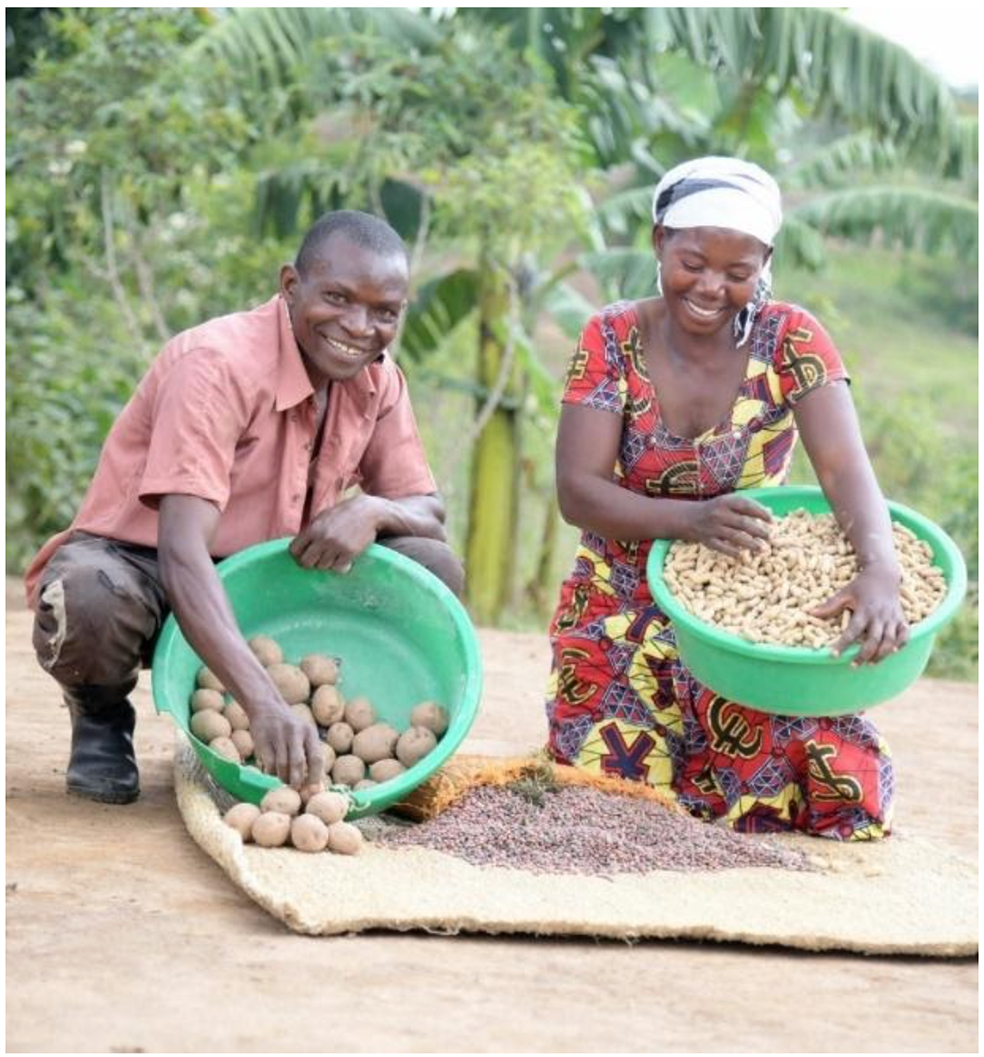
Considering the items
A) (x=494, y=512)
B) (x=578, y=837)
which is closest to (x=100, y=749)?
(x=578, y=837)

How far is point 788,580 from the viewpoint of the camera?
3.62 m

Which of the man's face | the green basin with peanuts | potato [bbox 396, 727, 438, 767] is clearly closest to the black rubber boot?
potato [bbox 396, 727, 438, 767]

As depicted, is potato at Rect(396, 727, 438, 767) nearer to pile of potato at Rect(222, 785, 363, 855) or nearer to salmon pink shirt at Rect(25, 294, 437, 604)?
pile of potato at Rect(222, 785, 363, 855)

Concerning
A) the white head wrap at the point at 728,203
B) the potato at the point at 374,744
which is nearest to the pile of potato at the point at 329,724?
the potato at the point at 374,744

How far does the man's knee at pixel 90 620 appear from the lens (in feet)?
11.5

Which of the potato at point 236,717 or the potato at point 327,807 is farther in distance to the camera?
the potato at point 236,717

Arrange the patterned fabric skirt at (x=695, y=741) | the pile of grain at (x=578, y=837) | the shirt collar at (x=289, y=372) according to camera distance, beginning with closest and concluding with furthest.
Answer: the pile of grain at (x=578, y=837) → the shirt collar at (x=289, y=372) → the patterned fabric skirt at (x=695, y=741)

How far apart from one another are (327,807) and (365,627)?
71cm

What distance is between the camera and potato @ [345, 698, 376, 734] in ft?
12.0

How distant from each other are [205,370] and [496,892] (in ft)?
3.86

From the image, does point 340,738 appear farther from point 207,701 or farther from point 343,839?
point 343,839

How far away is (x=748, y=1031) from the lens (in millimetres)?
2574

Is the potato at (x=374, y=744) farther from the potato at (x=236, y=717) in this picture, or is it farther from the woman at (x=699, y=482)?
the woman at (x=699, y=482)

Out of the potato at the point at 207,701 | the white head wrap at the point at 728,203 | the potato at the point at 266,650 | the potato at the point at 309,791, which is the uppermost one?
the white head wrap at the point at 728,203
